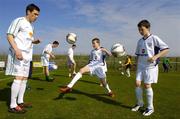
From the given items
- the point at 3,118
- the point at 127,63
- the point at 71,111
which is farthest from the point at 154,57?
the point at 127,63

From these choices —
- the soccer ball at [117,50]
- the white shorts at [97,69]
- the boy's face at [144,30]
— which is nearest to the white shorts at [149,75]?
the boy's face at [144,30]

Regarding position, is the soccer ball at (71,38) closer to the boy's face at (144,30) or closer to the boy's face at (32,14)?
the boy's face at (32,14)

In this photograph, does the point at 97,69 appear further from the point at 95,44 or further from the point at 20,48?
the point at 20,48

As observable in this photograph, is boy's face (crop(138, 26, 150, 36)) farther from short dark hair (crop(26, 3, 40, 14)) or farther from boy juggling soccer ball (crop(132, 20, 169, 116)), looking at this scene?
short dark hair (crop(26, 3, 40, 14))

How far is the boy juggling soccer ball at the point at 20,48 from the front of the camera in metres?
8.87

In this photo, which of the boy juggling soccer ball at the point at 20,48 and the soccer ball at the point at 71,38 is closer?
the boy juggling soccer ball at the point at 20,48

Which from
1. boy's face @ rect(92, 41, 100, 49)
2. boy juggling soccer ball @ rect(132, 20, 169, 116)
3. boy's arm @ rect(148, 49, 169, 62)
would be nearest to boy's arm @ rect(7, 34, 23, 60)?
boy juggling soccer ball @ rect(132, 20, 169, 116)

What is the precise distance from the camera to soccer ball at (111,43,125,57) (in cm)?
1222

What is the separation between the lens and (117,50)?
40.1 feet

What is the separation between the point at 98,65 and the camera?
12594 millimetres

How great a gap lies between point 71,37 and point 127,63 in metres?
12.6

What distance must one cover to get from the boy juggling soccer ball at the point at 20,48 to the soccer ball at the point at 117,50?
3.95m

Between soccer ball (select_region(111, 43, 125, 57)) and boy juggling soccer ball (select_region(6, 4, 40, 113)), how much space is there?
3955mm

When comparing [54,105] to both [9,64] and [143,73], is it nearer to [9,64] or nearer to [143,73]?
[9,64]
